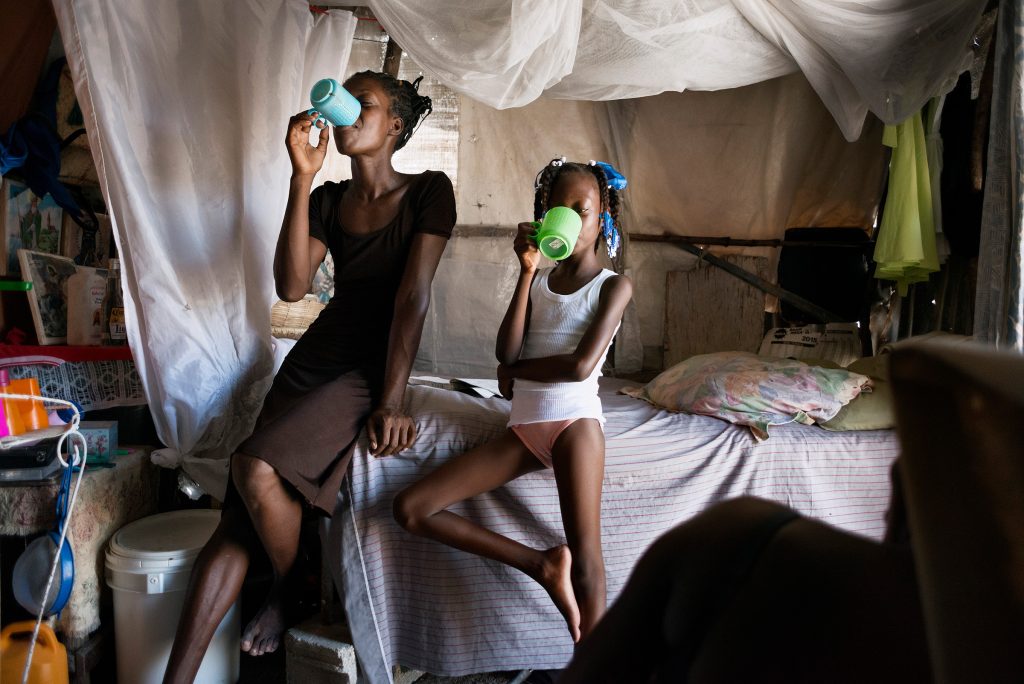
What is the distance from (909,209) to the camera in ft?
8.81

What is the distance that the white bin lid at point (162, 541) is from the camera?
1.70m

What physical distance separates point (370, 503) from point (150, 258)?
846 mm

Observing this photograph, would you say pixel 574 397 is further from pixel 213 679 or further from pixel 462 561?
pixel 213 679

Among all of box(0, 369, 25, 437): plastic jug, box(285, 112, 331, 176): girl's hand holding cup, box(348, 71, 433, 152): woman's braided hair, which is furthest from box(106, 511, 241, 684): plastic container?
box(348, 71, 433, 152): woman's braided hair

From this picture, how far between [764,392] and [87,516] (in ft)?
6.09

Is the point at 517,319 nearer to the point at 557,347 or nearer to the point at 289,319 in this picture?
the point at 557,347

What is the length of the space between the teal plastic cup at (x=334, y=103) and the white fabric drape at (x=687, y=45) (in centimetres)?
25

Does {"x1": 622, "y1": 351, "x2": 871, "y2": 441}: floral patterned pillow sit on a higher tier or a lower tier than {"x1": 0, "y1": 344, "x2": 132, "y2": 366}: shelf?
lower

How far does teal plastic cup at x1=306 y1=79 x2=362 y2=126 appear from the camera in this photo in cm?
171

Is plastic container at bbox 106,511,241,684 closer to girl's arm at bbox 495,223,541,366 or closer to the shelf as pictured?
the shelf

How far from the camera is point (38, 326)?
2.28 m

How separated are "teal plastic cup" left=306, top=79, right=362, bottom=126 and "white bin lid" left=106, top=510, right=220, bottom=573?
1.10m

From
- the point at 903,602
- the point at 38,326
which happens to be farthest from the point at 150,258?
the point at 903,602

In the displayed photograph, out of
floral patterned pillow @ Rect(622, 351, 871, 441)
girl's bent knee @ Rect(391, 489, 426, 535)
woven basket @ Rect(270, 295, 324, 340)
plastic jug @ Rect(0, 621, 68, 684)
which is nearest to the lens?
plastic jug @ Rect(0, 621, 68, 684)
